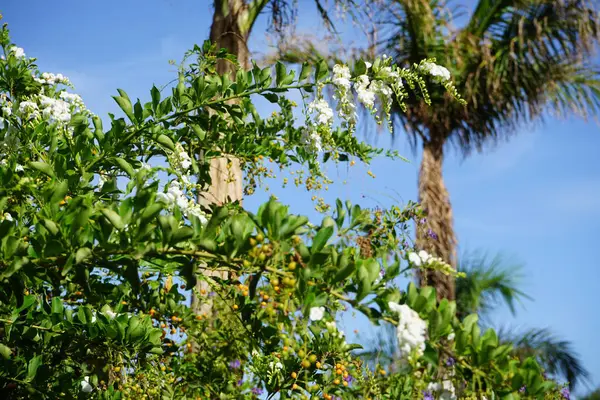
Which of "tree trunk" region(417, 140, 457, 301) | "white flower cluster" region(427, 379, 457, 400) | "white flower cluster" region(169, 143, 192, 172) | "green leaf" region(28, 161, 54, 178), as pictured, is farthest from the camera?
"tree trunk" region(417, 140, 457, 301)

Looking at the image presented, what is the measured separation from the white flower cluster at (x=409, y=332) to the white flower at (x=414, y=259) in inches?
8.5

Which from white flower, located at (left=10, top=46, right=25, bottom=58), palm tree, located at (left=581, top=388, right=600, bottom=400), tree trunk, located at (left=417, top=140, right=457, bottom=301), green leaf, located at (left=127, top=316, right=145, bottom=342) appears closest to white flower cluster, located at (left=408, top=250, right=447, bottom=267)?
green leaf, located at (left=127, top=316, right=145, bottom=342)

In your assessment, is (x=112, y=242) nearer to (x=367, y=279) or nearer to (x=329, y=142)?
(x=367, y=279)

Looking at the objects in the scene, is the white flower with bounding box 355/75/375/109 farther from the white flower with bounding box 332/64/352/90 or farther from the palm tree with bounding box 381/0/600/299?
the palm tree with bounding box 381/0/600/299

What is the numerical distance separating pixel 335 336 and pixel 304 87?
914mm

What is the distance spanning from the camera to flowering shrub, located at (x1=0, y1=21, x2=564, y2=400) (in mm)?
1477

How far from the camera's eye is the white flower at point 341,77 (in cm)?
229

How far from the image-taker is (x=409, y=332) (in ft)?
4.62

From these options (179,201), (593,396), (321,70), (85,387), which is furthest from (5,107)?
(593,396)

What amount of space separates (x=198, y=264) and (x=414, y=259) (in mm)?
556

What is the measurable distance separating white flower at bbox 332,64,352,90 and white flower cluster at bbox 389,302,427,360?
1044mm

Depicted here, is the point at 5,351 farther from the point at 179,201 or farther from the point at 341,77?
the point at 341,77

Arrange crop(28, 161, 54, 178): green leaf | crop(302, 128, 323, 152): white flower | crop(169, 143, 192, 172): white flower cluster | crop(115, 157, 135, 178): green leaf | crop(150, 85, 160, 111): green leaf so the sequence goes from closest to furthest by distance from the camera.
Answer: crop(28, 161, 54, 178): green leaf → crop(115, 157, 135, 178): green leaf → crop(150, 85, 160, 111): green leaf → crop(169, 143, 192, 172): white flower cluster → crop(302, 128, 323, 152): white flower

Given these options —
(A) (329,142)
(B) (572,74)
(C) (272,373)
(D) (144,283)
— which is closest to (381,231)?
(A) (329,142)
